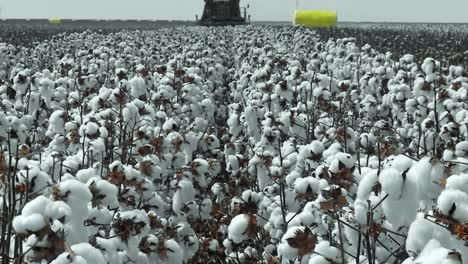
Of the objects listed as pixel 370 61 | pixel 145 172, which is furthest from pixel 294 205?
pixel 370 61

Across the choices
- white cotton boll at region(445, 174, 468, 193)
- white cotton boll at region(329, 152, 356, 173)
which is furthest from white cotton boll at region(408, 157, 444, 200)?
white cotton boll at region(329, 152, 356, 173)

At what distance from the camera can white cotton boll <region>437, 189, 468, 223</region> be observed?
2.78 metres

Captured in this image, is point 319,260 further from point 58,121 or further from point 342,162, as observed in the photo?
point 58,121

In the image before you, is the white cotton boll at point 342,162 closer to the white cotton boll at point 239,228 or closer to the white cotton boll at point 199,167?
the white cotton boll at point 239,228

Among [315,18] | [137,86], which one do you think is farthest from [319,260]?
[315,18]

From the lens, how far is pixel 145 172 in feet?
18.1

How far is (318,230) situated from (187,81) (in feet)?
17.0

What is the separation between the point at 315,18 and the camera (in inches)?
2559

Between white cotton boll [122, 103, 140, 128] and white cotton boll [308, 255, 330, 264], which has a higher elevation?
white cotton boll [122, 103, 140, 128]

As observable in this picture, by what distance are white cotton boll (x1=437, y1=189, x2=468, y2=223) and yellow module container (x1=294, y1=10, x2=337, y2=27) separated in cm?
6174

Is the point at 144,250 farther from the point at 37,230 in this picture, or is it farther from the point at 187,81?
the point at 187,81

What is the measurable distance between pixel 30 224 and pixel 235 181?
17.7 ft

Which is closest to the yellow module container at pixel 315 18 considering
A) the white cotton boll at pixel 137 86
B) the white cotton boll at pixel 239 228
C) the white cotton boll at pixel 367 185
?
the white cotton boll at pixel 137 86

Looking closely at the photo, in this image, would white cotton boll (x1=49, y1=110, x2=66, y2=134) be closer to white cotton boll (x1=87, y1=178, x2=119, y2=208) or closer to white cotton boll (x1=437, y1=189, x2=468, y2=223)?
white cotton boll (x1=87, y1=178, x2=119, y2=208)
